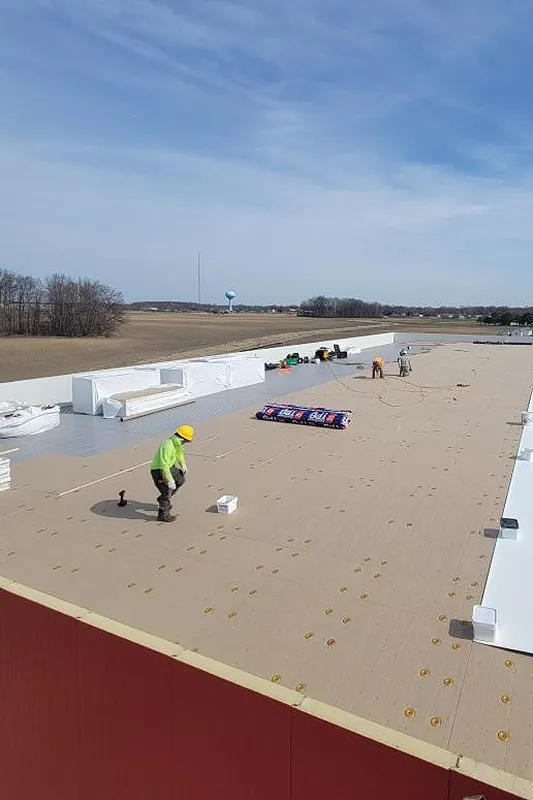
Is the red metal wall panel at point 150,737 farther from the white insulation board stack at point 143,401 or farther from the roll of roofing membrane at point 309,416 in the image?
the white insulation board stack at point 143,401

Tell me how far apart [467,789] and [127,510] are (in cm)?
541

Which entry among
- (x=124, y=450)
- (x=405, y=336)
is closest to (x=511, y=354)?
(x=405, y=336)

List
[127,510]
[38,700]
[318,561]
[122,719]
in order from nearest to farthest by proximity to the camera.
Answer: [122,719]
[38,700]
[318,561]
[127,510]

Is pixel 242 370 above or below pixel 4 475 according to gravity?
above

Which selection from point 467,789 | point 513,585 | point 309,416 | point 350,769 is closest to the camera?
point 467,789

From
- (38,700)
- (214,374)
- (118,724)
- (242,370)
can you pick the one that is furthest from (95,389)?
(118,724)

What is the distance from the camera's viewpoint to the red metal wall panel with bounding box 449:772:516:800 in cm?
271

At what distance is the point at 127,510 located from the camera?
7.32 m

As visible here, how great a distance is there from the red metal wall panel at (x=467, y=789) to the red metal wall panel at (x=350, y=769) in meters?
0.04

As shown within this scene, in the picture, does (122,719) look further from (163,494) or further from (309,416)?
(309,416)

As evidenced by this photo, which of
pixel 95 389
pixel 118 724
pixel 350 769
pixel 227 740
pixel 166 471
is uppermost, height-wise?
pixel 95 389

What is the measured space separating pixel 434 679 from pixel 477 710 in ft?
1.23

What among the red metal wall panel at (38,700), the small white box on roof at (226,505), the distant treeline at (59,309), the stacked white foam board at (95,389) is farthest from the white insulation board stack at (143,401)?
the distant treeline at (59,309)

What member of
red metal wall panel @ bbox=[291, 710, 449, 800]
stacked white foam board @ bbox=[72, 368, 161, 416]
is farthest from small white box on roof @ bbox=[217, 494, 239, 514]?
stacked white foam board @ bbox=[72, 368, 161, 416]
